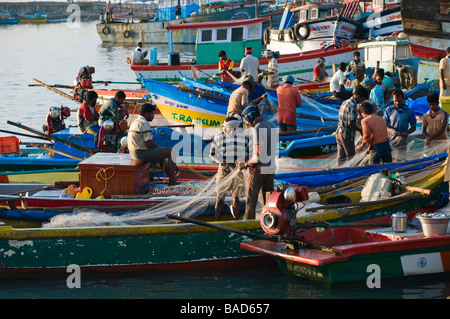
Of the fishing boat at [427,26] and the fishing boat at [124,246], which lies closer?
the fishing boat at [124,246]

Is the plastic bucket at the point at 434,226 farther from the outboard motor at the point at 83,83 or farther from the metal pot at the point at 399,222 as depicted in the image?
the outboard motor at the point at 83,83

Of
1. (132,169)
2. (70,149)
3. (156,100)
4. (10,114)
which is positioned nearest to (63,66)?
(10,114)

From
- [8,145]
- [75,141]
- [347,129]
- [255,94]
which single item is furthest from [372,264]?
[8,145]

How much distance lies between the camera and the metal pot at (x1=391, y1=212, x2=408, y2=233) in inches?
401

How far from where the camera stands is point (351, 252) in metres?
9.39

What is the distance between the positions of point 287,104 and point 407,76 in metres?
7.35

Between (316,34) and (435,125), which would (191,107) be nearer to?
(435,125)

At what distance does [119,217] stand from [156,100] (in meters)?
10.6

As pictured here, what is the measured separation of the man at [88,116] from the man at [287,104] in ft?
11.9

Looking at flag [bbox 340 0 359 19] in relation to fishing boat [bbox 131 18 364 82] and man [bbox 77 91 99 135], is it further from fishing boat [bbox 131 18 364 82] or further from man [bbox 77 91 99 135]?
man [bbox 77 91 99 135]

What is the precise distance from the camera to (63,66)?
163 feet

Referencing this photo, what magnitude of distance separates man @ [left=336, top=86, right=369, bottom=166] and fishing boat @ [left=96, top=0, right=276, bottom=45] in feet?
156

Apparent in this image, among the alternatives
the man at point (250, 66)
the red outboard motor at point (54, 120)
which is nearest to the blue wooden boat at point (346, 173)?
the red outboard motor at point (54, 120)

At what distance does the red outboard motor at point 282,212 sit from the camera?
9.52 meters
